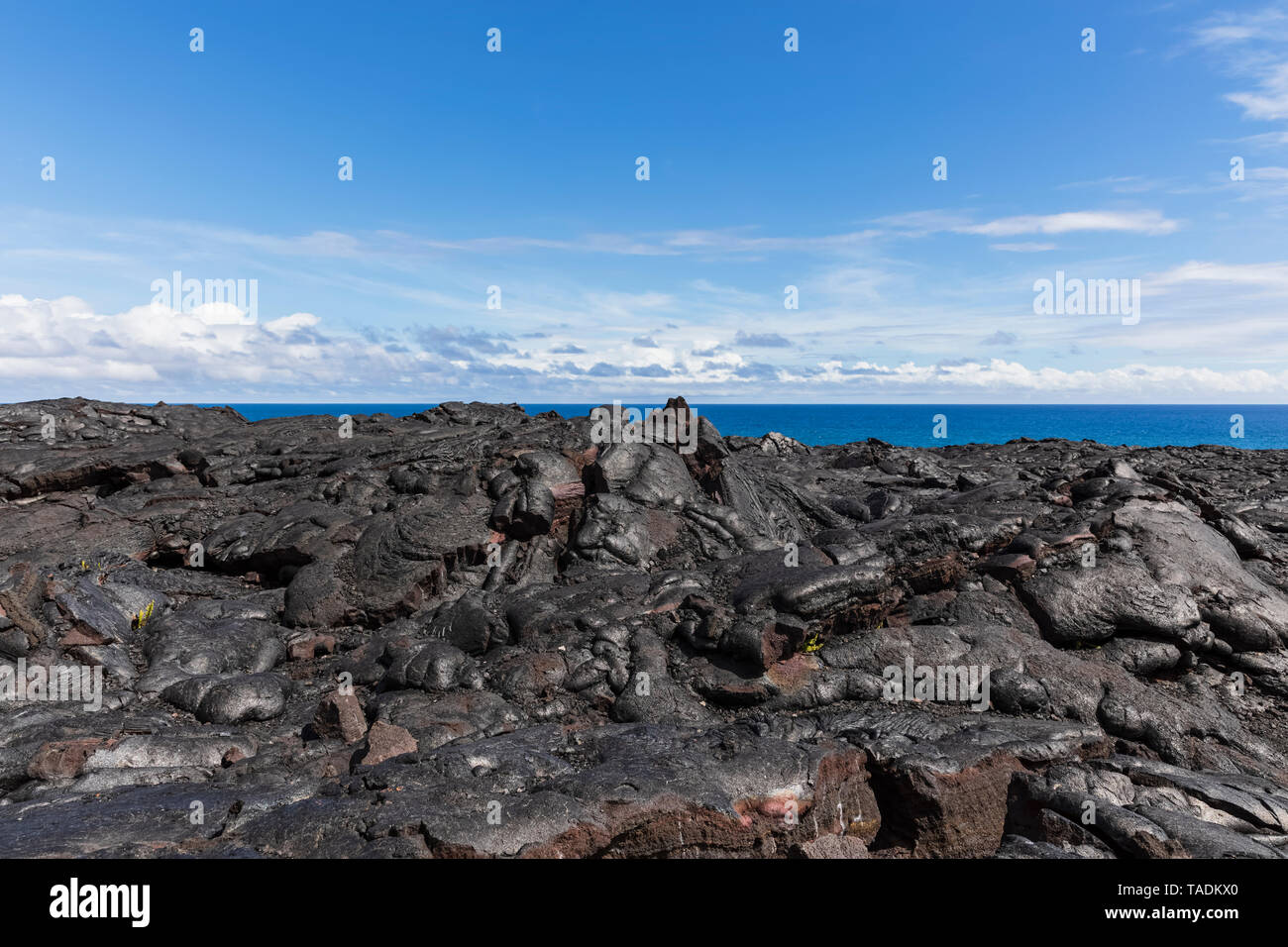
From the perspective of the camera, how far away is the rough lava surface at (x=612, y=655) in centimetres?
814

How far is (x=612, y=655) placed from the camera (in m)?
12.6

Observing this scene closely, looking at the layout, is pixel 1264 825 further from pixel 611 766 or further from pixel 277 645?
pixel 277 645

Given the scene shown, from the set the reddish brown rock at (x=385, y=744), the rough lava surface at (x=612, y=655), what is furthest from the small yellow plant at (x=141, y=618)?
the reddish brown rock at (x=385, y=744)

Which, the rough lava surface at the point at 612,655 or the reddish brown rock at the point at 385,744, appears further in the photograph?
the reddish brown rock at the point at 385,744

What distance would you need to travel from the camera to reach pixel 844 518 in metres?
20.3

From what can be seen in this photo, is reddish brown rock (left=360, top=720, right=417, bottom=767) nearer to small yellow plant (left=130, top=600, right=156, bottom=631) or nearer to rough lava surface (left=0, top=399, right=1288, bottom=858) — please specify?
rough lava surface (left=0, top=399, right=1288, bottom=858)

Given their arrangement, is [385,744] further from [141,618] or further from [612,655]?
[141,618]

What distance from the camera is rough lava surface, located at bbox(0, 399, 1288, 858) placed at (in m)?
8.14

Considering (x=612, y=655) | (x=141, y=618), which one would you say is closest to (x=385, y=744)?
(x=612, y=655)

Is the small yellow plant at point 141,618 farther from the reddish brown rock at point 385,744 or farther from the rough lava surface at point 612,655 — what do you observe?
the reddish brown rock at point 385,744

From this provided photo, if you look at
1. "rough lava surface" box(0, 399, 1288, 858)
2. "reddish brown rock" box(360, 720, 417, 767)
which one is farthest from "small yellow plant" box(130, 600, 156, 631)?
"reddish brown rock" box(360, 720, 417, 767)

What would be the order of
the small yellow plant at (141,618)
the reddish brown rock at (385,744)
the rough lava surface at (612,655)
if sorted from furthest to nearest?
the small yellow plant at (141,618) → the reddish brown rock at (385,744) → the rough lava surface at (612,655)

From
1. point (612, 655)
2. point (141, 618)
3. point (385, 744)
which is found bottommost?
point (385, 744)
